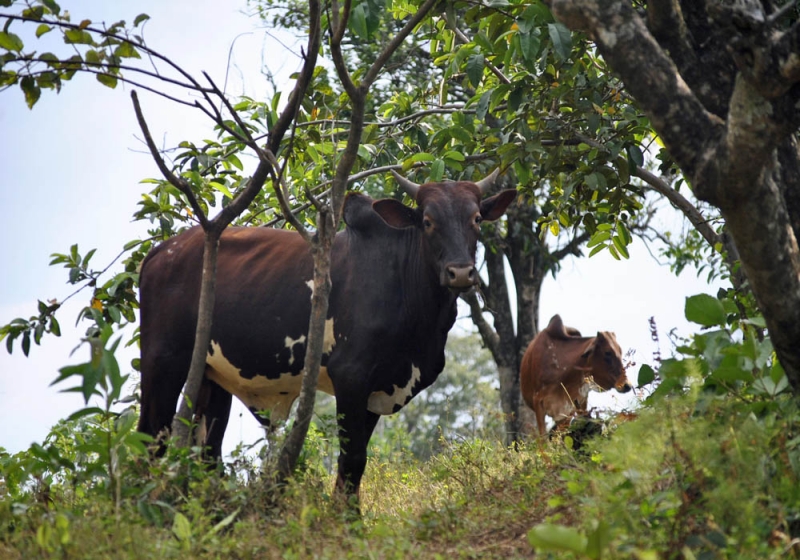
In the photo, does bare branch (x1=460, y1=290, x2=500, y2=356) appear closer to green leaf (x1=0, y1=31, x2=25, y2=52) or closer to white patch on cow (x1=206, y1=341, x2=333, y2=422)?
white patch on cow (x1=206, y1=341, x2=333, y2=422)

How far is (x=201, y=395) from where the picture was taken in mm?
7777

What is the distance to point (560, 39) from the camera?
247 inches

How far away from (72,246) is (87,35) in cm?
284

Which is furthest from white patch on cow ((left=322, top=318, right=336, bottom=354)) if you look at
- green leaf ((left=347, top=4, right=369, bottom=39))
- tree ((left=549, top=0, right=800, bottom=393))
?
tree ((left=549, top=0, right=800, bottom=393))

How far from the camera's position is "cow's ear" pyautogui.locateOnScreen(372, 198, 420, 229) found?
7230 millimetres

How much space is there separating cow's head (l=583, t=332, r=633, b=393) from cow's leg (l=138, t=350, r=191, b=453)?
16.6 ft

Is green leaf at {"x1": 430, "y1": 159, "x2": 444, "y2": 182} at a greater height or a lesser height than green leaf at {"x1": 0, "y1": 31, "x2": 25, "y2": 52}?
greater

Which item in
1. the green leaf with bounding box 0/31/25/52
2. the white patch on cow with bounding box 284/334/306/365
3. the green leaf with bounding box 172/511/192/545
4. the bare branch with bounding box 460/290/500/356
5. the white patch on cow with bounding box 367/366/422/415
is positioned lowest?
the green leaf with bounding box 172/511/192/545

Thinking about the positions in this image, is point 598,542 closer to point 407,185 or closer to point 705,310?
point 705,310

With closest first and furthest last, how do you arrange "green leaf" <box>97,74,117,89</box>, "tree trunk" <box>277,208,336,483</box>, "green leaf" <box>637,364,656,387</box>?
1. "green leaf" <box>637,364,656,387</box>
2. "tree trunk" <box>277,208,336,483</box>
3. "green leaf" <box>97,74,117,89</box>

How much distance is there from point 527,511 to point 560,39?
298cm

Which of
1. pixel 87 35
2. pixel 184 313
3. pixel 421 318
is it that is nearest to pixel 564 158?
pixel 421 318

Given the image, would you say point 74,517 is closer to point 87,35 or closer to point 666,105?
point 87,35

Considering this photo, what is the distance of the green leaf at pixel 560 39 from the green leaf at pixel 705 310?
198 centimetres
